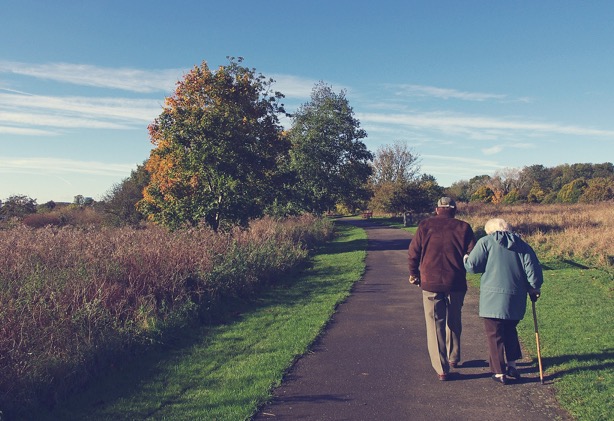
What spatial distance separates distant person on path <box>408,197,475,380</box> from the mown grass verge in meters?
1.92

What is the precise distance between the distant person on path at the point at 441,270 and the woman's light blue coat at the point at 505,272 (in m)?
0.23

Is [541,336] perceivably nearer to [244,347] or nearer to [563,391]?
[563,391]

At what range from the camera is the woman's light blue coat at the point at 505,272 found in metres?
5.26

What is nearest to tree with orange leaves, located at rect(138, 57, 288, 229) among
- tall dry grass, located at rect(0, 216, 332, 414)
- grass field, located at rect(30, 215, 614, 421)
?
tall dry grass, located at rect(0, 216, 332, 414)

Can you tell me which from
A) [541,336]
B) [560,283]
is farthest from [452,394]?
[560,283]

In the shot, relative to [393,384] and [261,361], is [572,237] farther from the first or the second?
[261,361]

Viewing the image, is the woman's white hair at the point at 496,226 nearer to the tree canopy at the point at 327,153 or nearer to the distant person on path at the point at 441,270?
the distant person on path at the point at 441,270

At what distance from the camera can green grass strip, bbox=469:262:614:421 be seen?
4797 millimetres

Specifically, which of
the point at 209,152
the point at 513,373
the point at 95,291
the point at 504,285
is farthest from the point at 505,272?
the point at 209,152

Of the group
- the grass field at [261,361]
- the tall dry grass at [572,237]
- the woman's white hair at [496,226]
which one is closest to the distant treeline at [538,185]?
the tall dry grass at [572,237]

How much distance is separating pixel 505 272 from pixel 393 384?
1788 millimetres

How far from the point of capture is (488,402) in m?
4.84

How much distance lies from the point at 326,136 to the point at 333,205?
5.09 meters

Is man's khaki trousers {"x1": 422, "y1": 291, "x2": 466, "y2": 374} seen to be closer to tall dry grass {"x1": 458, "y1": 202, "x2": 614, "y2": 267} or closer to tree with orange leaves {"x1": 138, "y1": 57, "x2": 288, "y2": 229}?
A: tall dry grass {"x1": 458, "y1": 202, "x2": 614, "y2": 267}
